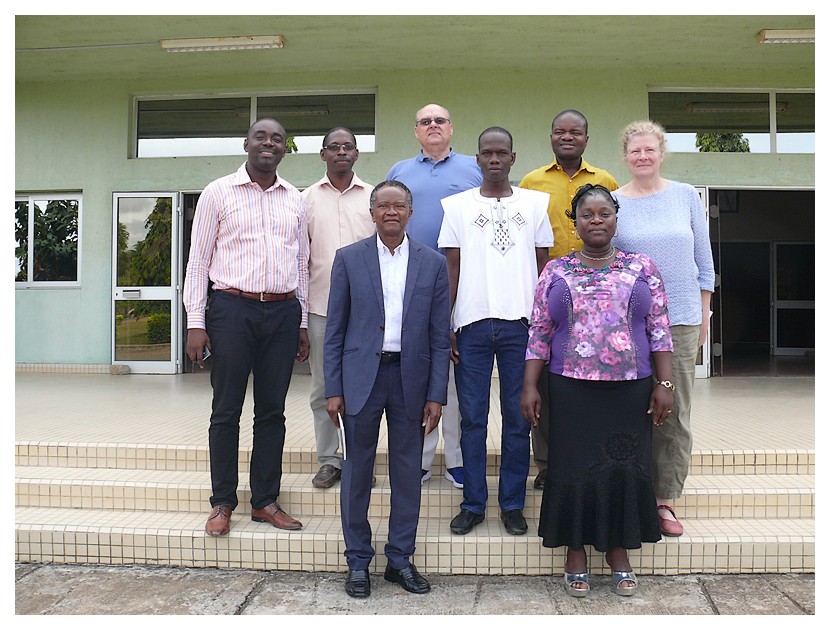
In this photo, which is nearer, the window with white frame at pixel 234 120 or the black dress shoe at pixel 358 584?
the black dress shoe at pixel 358 584

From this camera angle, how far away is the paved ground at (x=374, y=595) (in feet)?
9.25

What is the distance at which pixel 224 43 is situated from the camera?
7066 mm

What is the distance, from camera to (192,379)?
7.94 meters

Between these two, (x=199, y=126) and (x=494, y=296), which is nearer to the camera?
(x=494, y=296)

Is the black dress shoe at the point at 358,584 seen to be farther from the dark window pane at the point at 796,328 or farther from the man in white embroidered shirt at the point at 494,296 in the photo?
the dark window pane at the point at 796,328

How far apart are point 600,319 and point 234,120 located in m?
6.80

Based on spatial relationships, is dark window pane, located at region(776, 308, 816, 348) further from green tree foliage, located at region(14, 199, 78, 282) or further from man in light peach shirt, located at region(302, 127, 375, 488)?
green tree foliage, located at region(14, 199, 78, 282)

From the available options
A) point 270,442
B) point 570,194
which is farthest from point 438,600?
point 570,194

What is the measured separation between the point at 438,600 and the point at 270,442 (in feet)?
3.61

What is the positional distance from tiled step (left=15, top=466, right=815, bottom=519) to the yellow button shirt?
1.33 meters

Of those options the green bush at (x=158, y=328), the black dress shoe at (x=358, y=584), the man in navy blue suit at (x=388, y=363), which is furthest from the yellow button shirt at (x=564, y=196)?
the green bush at (x=158, y=328)

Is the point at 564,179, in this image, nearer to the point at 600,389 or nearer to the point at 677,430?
the point at 600,389

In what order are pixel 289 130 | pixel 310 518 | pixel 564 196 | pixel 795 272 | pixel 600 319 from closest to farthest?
1. pixel 600 319
2. pixel 564 196
3. pixel 310 518
4. pixel 289 130
5. pixel 795 272

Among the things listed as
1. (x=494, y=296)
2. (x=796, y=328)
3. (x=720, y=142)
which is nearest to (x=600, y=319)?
(x=494, y=296)
